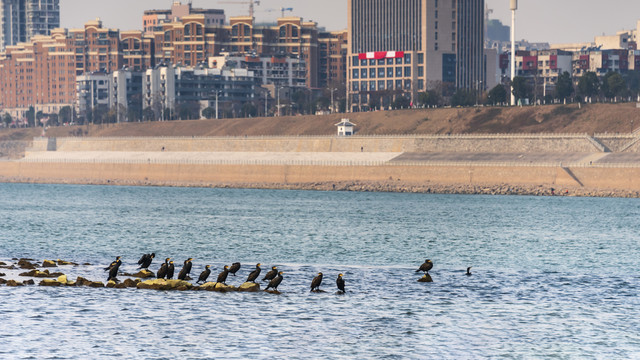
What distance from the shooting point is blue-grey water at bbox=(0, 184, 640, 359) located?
44000 mm

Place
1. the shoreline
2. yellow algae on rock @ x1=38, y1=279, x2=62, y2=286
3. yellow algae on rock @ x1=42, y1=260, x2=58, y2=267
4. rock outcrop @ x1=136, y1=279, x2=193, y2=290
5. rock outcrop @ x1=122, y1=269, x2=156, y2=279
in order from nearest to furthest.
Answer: rock outcrop @ x1=136, y1=279, x2=193, y2=290 → yellow algae on rock @ x1=38, y1=279, x2=62, y2=286 → rock outcrop @ x1=122, y1=269, x2=156, y2=279 → yellow algae on rock @ x1=42, y1=260, x2=58, y2=267 → the shoreline

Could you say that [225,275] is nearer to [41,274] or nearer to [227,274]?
[227,274]

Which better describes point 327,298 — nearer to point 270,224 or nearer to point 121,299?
point 121,299

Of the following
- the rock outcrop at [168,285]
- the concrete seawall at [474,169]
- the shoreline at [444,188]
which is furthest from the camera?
the concrete seawall at [474,169]

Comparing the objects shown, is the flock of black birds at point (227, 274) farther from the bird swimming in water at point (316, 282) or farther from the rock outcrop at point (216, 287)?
the rock outcrop at point (216, 287)

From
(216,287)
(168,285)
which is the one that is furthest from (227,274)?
(168,285)

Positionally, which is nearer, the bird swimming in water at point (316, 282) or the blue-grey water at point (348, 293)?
the blue-grey water at point (348, 293)

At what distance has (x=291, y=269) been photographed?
66.6m

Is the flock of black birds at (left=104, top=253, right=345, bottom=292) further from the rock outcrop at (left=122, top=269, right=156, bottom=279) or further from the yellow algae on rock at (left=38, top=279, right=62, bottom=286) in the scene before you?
the yellow algae on rock at (left=38, top=279, right=62, bottom=286)

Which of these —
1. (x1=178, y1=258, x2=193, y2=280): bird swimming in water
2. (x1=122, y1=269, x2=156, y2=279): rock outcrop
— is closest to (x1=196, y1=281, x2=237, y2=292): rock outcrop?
(x1=178, y1=258, x2=193, y2=280): bird swimming in water

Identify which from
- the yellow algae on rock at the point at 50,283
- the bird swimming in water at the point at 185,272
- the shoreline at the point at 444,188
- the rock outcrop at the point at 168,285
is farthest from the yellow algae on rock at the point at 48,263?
the shoreline at the point at 444,188

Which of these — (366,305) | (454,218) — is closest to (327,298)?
(366,305)

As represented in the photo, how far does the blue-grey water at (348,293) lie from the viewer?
44000 mm

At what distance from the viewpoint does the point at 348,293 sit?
56094 mm
